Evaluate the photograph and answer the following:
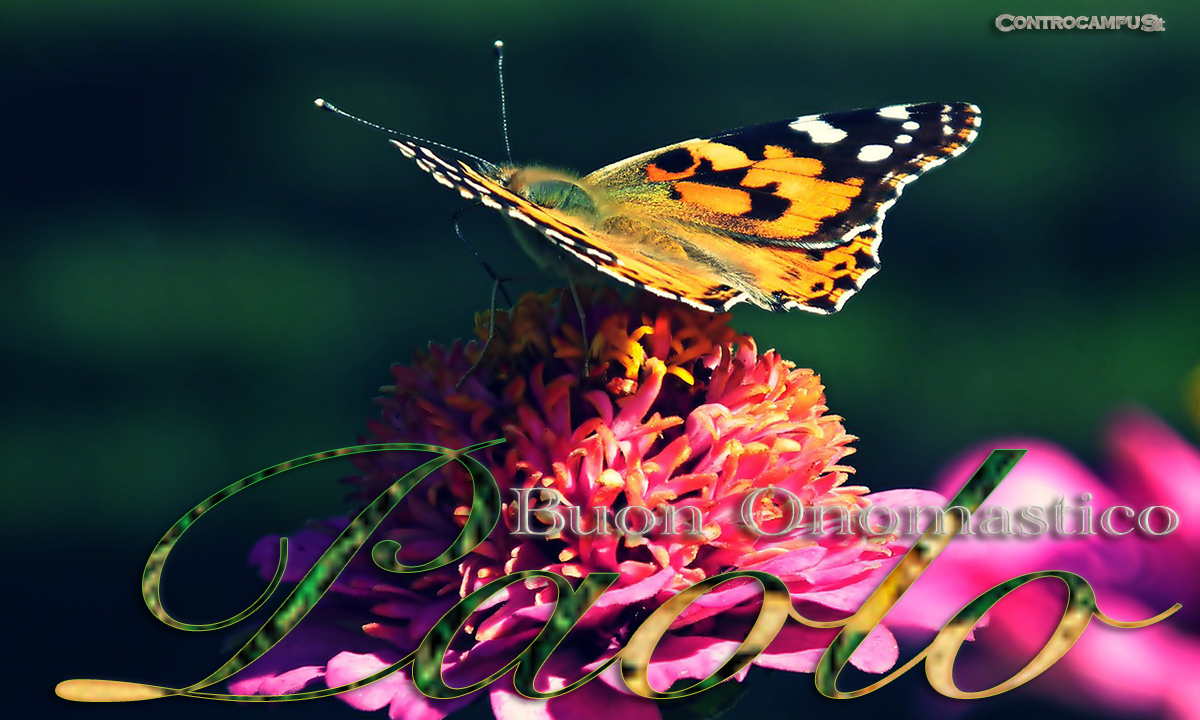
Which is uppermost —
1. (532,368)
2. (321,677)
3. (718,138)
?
(718,138)

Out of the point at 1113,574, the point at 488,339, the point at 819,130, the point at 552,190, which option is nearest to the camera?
the point at 1113,574

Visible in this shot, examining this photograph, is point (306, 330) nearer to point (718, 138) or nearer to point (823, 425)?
point (718, 138)

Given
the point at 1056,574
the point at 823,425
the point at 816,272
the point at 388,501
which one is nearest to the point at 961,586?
the point at 1056,574

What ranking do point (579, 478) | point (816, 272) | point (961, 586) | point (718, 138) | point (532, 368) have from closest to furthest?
point (961, 586), point (579, 478), point (532, 368), point (816, 272), point (718, 138)

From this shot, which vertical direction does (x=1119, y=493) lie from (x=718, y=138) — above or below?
below

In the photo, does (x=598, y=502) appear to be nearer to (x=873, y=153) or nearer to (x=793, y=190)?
(x=793, y=190)

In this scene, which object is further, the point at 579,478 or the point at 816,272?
the point at 816,272

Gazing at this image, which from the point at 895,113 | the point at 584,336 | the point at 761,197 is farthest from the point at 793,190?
the point at 584,336

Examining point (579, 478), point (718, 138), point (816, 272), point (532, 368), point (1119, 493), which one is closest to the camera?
point (1119, 493)
